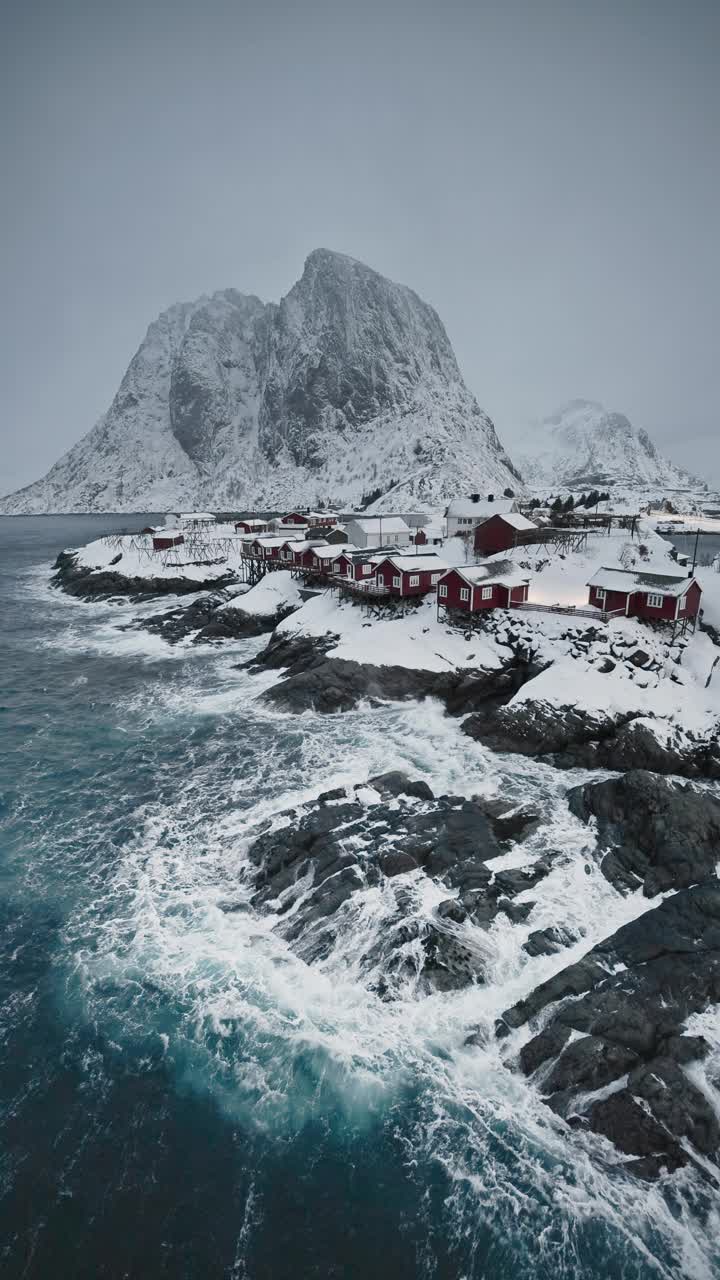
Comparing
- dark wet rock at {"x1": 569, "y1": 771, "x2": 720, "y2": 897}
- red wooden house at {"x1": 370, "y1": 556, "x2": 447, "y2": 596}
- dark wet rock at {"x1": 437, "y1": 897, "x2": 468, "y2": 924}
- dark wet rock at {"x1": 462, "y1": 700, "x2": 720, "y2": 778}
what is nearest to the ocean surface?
dark wet rock at {"x1": 437, "y1": 897, "x2": 468, "y2": 924}

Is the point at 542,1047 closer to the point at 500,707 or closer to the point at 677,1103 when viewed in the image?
the point at 677,1103

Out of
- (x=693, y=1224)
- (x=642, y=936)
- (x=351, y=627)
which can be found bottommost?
(x=693, y=1224)

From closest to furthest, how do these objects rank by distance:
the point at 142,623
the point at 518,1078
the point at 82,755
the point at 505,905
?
1. the point at 518,1078
2. the point at 505,905
3. the point at 82,755
4. the point at 142,623

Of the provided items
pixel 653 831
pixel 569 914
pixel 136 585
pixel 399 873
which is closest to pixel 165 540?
pixel 136 585

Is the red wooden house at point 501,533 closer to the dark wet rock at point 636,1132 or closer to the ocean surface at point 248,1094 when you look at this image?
the ocean surface at point 248,1094

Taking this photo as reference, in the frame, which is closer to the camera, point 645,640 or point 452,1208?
point 452,1208

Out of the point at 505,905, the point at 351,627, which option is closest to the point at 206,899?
the point at 505,905

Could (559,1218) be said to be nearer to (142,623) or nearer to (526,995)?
(526,995)
